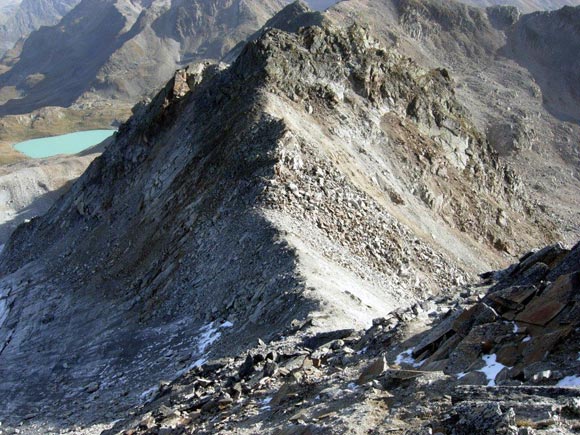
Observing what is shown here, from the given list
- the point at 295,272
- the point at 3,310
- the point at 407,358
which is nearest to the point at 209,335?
the point at 295,272

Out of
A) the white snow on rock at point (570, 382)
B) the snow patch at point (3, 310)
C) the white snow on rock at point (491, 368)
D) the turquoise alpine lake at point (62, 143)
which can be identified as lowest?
the turquoise alpine lake at point (62, 143)

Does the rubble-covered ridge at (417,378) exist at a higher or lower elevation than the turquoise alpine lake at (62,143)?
higher

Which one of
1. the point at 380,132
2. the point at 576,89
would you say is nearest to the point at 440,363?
the point at 380,132

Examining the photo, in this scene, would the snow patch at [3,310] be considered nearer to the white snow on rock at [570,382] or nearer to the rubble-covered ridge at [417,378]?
the rubble-covered ridge at [417,378]

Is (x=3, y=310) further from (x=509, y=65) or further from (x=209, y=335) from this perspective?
(x=509, y=65)

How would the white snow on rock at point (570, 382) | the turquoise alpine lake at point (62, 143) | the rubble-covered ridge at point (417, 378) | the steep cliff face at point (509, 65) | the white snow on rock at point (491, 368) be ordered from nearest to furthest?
the rubble-covered ridge at point (417, 378)
the white snow on rock at point (570, 382)
the white snow on rock at point (491, 368)
the steep cliff face at point (509, 65)
the turquoise alpine lake at point (62, 143)

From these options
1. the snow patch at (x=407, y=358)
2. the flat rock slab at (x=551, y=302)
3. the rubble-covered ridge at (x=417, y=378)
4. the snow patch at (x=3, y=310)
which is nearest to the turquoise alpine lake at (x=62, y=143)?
the snow patch at (x=3, y=310)
